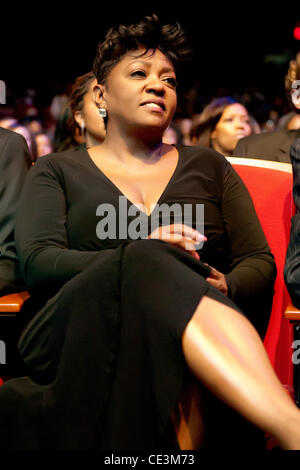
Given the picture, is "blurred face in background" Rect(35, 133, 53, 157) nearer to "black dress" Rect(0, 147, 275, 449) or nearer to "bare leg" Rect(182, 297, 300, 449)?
"black dress" Rect(0, 147, 275, 449)

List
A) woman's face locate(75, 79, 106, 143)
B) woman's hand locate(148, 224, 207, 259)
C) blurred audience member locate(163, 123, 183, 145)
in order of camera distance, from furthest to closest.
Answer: blurred audience member locate(163, 123, 183, 145) < woman's face locate(75, 79, 106, 143) < woman's hand locate(148, 224, 207, 259)

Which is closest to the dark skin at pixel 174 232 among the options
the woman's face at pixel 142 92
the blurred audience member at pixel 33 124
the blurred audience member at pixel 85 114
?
the woman's face at pixel 142 92

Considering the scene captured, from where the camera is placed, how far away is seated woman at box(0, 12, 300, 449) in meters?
1.46

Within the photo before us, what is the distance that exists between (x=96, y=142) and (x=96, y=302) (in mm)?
1816

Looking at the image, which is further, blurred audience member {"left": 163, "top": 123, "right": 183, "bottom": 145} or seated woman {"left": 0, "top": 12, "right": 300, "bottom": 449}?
blurred audience member {"left": 163, "top": 123, "right": 183, "bottom": 145}

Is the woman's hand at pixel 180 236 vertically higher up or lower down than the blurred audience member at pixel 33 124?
lower down

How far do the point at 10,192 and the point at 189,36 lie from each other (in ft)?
28.9

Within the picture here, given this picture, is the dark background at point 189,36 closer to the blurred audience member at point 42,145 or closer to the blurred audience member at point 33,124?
the blurred audience member at point 33,124

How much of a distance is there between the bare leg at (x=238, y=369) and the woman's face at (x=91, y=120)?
6.02 ft

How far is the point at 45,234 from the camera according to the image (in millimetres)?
1937

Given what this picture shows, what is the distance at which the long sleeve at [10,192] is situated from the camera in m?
2.08

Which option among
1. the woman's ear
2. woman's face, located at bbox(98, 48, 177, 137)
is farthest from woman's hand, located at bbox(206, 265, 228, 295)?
the woman's ear

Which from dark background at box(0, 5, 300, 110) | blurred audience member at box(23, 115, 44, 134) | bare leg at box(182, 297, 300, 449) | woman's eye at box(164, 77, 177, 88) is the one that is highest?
dark background at box(0, 5, 300, 110)

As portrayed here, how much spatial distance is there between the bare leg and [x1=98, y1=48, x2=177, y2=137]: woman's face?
78cm
